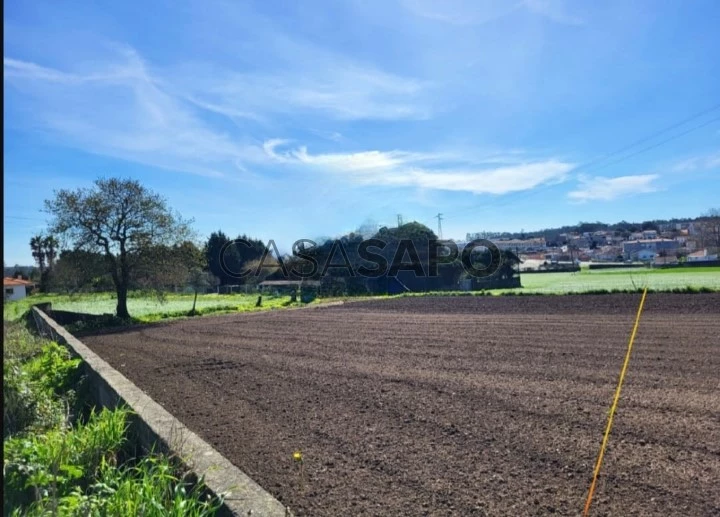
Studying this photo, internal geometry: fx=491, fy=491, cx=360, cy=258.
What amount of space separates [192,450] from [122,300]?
725 inches

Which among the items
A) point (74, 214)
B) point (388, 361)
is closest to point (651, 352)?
point (388, 361)

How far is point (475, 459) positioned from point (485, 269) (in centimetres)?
3327

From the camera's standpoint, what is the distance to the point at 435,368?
707 cm

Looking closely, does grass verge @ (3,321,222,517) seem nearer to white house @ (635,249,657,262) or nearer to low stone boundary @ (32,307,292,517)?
low stone boundary @ (32,307,292,517)

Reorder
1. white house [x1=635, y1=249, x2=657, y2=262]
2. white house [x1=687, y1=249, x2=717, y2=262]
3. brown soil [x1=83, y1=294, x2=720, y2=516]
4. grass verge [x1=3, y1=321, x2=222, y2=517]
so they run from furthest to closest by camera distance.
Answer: white house [x1=635, y1=249, x2=657, y2=262]
white house [x1=687, y1=249, x2=717, y2=262]
brown soil [x1=83, y1=294, x2=720, y2=516]
grass verge [x1=3, y1=321, x2=222, y2=517]

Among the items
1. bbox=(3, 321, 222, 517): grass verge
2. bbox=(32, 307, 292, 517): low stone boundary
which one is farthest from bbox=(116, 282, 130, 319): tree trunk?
bbox=(32, 307, 292, 517): low stone boundary

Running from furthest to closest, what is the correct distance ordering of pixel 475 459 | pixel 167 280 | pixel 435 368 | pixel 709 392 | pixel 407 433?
1. pixel 167 280
2. pixel 435 368
3. pixel 709 392
4. pixel 407 433
5. pixel 475 459

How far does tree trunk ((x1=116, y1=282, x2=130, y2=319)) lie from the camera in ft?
63.0

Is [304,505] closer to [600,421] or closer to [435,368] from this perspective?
[600,421]

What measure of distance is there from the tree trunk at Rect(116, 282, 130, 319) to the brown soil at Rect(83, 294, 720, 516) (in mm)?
9500

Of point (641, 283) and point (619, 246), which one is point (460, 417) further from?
point (619, 246)

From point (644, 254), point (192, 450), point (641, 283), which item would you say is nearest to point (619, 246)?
point (644, 254)

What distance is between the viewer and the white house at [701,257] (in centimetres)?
3466

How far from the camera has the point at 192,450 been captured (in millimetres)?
3055
